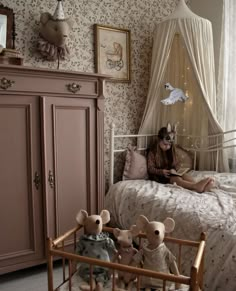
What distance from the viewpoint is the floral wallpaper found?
268 centimetres

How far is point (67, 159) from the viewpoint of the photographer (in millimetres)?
2354

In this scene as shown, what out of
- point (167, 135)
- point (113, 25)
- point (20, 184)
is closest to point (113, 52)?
point (113, 25)

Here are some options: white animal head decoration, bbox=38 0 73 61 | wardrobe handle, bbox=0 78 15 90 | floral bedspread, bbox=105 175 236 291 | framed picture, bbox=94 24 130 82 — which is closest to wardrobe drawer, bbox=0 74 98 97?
wardrobe handle, bbox=0 78 15 90

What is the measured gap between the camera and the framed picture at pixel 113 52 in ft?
10.0

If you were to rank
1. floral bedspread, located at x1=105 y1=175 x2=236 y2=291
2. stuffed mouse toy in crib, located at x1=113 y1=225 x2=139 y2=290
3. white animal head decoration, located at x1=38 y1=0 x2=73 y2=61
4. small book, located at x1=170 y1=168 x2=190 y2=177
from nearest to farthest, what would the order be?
stuffed mouse toy in crib, located at x1=113 y1=225 x2=139 y2=290 < floral bedspread, located at x1=105 y1=175 x2=236 y2=291 < white animal head decoration, located at x1=38 y1=0 x2=73 y2=61 < small book, located at x1=170 y1=168 x2=190 y2=177

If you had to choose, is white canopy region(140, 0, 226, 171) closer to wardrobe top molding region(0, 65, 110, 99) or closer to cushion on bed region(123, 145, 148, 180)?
cushion on bed region(123, 145, 148, 180)

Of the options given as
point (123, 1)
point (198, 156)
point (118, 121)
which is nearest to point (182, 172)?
point (198, 156)

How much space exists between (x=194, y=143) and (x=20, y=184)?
1973mm

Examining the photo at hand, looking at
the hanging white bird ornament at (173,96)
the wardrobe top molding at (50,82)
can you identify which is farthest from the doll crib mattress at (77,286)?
the hanging white bird ornament at (173,96)

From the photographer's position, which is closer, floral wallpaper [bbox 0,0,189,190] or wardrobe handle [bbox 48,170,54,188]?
wardrobe handle [bbox 48,170,54,188]

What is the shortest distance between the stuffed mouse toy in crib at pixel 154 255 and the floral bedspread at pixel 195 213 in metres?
0.42

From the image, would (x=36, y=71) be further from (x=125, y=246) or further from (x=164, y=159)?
(x=164, y=159)

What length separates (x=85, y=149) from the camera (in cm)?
243

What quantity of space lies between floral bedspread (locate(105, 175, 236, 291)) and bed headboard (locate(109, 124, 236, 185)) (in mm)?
327
